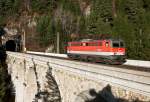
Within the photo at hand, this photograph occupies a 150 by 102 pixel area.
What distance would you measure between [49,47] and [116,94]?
237ft

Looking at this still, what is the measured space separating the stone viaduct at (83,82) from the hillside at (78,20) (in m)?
22.8

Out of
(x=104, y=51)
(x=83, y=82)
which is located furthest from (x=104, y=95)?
(x=104, y=51)

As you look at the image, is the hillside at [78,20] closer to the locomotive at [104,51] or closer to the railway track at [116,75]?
the locomotive at [104,51]

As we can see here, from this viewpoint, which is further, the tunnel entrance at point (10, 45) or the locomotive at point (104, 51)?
the tunnel entrance at point (10, 45)

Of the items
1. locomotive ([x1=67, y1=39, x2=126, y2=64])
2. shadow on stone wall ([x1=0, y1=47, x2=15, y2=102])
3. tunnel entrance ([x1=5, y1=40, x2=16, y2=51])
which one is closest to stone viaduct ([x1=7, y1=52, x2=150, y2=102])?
locomotive ([x1=67, y1=39, x2=126, y2=64])

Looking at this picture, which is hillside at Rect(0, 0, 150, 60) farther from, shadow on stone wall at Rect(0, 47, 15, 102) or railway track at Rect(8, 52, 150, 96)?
railway track at Rect(8, 52, 150, 96)

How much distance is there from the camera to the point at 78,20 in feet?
299

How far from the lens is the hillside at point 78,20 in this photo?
6644 centimetres

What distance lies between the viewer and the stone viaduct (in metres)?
13.2

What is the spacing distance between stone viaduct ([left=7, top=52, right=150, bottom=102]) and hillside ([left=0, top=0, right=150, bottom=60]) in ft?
74.7

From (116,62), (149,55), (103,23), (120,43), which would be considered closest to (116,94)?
(116,62)

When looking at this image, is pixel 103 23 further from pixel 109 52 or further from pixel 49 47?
pixel 109 52

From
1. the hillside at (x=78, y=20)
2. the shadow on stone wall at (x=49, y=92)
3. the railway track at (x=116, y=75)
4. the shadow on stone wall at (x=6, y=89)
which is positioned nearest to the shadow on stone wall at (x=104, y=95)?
the railway track at (x=116, y=75)

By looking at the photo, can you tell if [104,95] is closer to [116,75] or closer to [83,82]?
[116,75]
